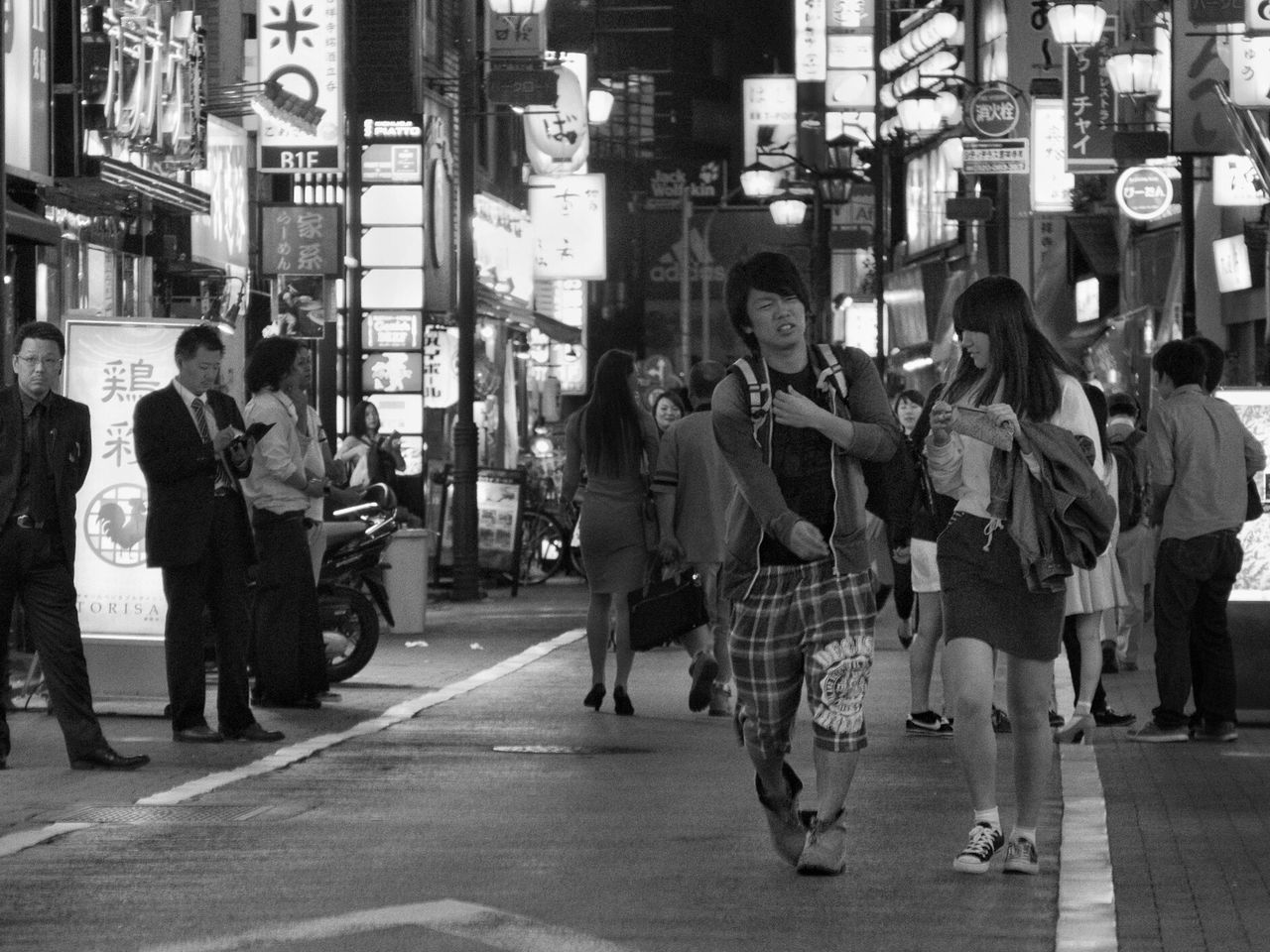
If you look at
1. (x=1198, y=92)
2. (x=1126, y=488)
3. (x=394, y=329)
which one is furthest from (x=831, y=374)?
(x=394, y=329)

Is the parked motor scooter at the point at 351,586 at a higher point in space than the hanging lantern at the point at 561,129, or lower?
lower

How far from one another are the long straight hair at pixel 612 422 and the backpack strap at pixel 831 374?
5508 millimetres

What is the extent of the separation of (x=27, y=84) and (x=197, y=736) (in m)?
8.19

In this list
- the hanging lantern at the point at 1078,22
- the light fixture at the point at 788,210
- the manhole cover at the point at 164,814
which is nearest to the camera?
the manhole cover at the point at 164,814

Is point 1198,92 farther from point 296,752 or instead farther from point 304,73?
point 296,752

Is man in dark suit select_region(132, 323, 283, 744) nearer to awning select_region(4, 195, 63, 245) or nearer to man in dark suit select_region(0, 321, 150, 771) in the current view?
man in dark suit select_region(0, 321, 150, 771)

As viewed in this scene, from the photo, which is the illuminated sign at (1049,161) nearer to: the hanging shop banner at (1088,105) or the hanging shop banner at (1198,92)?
the hanging shop banner at (1088,105)

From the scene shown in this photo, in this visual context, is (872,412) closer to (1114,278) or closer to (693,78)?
(1114,278)

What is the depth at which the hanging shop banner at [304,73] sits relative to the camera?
82.5 ft

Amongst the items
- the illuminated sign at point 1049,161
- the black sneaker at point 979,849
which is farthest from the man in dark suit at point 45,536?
the illuminated sign at point 1049,161

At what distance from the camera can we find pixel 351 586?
615 inches

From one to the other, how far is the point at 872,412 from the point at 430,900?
2113 mm

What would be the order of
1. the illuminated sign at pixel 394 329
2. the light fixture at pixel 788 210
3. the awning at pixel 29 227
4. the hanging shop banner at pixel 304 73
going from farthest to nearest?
the light fixture at pixel 788 210 < the illuminated sign at pixel 394 329 < the hanging shop banner at pixel 304 73 < the awning at pixel 29 227

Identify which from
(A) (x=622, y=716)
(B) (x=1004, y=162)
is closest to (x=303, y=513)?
(A) (x=622, y=716)
